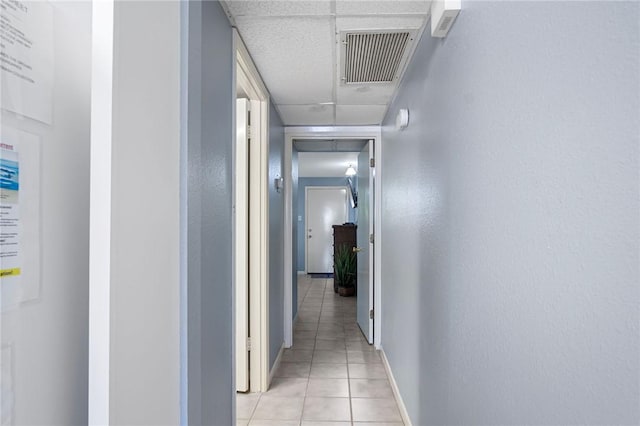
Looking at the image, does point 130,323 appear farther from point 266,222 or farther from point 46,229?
point 266,222

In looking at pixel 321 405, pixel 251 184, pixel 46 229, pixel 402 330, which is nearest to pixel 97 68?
pixel 46 229

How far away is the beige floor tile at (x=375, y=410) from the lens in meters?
2.11

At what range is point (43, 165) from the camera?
2.11 feet

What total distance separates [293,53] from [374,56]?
46cm

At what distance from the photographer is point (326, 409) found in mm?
2217

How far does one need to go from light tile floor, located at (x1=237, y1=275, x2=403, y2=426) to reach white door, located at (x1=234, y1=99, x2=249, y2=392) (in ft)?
0.94

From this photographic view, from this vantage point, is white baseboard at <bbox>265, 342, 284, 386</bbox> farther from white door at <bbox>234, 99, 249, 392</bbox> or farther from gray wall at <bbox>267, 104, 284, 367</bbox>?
white door at <bbox>234, 99, 249, 392</bbox>

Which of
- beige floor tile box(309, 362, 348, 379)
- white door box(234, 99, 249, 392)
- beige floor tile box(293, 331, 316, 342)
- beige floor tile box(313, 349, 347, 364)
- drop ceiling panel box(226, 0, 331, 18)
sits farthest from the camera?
beige floor tile box(293, 331, 316, 342)

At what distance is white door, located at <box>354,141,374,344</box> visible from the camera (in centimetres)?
338

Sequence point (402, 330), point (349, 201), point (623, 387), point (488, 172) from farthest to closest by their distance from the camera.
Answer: point (349, 201)
point (402, 330)
point (488, 172)
point (623, 387)

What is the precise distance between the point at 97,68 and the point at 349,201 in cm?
773

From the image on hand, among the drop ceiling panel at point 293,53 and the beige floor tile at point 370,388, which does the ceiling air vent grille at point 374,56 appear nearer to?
the drop ceiling panel at point 293,53

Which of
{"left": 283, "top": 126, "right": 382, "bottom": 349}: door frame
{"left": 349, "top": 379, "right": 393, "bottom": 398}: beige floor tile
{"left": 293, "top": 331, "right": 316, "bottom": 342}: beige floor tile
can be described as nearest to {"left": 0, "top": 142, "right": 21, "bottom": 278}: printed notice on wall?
{"left": 349, "top": 379, "right": 393, "bottom": 398}: beige floor tile

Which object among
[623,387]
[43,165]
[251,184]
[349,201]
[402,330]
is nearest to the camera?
[623,387]
